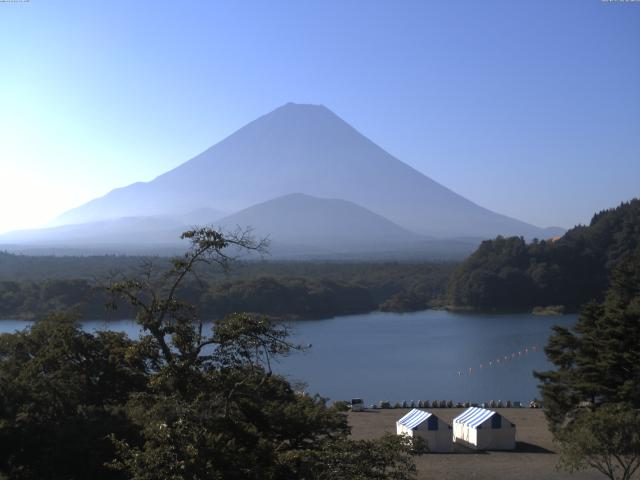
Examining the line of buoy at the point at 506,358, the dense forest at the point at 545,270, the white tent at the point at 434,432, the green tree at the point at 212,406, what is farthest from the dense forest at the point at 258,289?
the green tree at the point at 212,406

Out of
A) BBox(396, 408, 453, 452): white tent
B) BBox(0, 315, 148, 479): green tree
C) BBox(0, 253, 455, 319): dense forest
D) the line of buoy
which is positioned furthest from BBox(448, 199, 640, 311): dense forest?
BBox(0, 315, 148, 479): green tree

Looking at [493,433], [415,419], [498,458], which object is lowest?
[498,458]

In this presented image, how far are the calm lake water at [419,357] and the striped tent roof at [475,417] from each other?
406 centimetres

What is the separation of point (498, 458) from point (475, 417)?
0.83 meters

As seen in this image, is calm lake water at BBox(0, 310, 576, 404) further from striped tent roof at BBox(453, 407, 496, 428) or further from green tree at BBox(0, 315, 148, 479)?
green tree at BBox(0, 315, 148, 479)

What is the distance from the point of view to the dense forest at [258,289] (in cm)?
2700

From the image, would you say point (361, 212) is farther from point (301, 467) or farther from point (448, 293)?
point (301, 467)

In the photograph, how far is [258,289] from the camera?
29.5 m

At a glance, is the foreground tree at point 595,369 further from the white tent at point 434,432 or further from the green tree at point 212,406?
the green tree at point 212,406

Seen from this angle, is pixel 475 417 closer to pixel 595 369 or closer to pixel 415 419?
pixel 415 419

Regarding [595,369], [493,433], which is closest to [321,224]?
[493,433]

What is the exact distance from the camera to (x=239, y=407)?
14.9 ft

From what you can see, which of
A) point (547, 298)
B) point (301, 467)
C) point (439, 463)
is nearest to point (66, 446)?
point (301, 467)

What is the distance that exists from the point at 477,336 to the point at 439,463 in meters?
15.5
